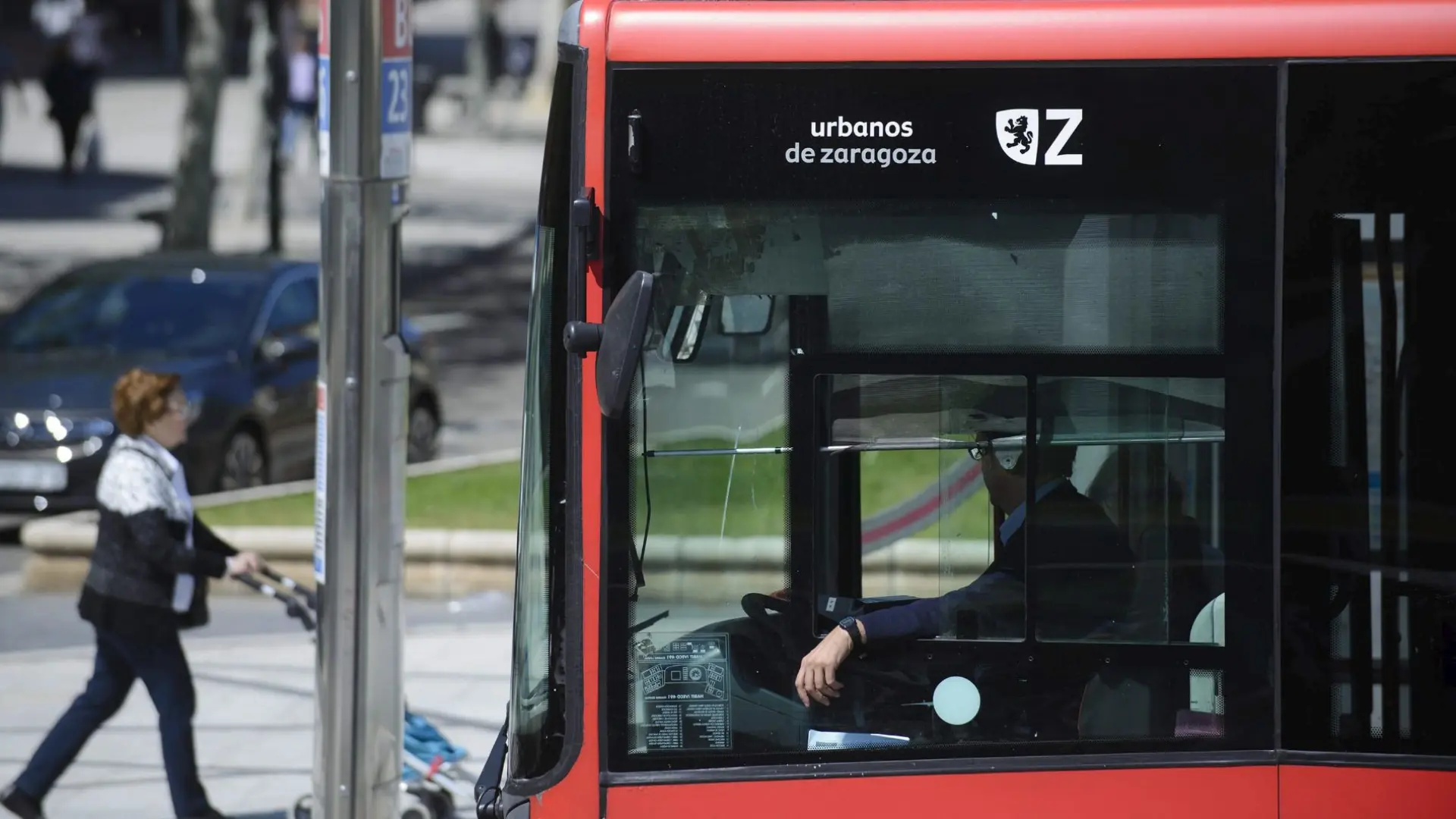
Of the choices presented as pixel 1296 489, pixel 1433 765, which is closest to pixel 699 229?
pixel 1296 489

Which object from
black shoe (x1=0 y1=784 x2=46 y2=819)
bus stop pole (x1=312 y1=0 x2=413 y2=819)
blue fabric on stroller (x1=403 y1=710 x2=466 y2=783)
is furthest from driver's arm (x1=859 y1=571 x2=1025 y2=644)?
black shoe (x1=0 y1=784 x2=46 y2=819)

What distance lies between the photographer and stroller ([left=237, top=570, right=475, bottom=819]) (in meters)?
6.96

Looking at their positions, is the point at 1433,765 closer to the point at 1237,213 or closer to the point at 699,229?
the point at 1237,213

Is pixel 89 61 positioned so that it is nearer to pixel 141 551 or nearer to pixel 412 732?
pixel 141 551

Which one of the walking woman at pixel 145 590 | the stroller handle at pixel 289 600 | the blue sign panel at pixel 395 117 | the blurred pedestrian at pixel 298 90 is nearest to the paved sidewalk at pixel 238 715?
the walking woman at pixel 145 590

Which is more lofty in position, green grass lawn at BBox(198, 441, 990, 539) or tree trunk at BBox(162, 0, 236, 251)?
tree trunk at BBox(162, 0, 236, 251)

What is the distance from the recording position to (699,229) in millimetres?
4309

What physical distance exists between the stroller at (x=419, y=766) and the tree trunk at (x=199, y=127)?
13549 mm

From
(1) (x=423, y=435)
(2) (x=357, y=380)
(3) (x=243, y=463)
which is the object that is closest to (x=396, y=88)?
(2) (x=357, y=380)

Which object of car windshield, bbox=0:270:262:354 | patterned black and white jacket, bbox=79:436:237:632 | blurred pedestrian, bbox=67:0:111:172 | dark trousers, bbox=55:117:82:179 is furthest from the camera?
blurred pedestrian, bbox=67:0:111:172

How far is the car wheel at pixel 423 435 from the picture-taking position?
1412cm

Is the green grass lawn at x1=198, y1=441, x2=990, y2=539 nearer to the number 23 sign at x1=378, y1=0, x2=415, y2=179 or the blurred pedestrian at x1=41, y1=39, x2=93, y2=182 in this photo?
the number 23 sign at x1=378, y1=0, x2=415, y2=179

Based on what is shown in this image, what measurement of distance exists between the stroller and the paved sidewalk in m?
0.28

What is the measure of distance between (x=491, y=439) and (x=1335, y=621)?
39.6 feet
